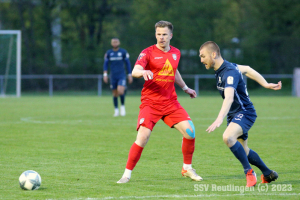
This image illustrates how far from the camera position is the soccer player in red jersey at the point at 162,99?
19.4 ft

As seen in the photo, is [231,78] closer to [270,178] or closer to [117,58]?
[270,178]

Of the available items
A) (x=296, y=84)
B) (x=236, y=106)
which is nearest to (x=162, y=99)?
(x=236, y=106)

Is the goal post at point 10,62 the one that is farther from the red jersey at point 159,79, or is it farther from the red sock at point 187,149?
the red sock at point 187,149

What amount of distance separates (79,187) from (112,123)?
7867 mm

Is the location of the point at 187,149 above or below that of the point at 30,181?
above

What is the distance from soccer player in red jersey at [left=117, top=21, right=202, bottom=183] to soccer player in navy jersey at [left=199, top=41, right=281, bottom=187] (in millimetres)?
630

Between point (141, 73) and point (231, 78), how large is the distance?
1027mm

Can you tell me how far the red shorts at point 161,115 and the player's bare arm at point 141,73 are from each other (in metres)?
0.62

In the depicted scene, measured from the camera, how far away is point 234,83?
5336 millimetres

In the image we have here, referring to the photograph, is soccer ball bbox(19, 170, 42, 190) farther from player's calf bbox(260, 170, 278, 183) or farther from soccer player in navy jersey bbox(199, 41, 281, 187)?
player's calf bbox(260, 170, 278, 183)

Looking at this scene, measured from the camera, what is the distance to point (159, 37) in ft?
19.7

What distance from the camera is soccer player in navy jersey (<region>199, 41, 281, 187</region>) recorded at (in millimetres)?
5367

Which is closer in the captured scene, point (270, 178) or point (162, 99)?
point (270, 178)

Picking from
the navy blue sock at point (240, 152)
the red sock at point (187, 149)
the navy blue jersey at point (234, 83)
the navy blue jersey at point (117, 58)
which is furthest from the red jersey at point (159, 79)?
the navy blue jersey at point (117, 58)
